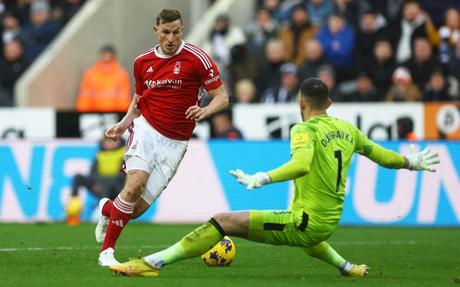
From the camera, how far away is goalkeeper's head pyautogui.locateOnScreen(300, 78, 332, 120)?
9.87 m

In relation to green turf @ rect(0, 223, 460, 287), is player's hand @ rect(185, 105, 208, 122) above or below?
above

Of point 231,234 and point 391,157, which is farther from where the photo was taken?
point 391,157

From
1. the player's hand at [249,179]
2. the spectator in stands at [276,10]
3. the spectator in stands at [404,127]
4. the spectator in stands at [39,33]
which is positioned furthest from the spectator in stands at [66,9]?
the player's hand at [249,179]

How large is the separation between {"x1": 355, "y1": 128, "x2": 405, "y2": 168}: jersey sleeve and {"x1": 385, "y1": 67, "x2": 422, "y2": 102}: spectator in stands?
30.7 feet

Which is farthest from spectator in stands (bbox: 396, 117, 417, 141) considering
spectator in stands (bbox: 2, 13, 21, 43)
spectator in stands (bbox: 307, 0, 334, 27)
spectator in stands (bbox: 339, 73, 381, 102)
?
spectator in stands (bbox: 2, 13, 21, 43)

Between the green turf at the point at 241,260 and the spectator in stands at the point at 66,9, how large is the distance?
7825 millimetres

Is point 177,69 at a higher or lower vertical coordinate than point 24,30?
higher

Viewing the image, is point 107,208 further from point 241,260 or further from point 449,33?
point 449,33

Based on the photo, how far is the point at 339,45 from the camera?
2073 cm

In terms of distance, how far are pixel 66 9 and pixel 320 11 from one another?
18.2 feet

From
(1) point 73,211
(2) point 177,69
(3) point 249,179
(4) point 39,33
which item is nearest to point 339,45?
(1) point 73,211

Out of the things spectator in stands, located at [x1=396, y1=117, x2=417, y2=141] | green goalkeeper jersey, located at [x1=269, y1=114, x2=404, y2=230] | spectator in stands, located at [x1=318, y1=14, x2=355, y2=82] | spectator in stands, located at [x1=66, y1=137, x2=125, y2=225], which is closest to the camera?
green goalkeeper jersey, located at [x1=269, y1=114, x2=404, y2=230]

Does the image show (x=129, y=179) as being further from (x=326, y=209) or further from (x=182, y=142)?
(x=326, y=209)

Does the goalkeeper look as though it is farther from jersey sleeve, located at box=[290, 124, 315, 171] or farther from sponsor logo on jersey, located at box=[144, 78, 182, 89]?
sponsor logo on jersey, located at box=[144, 78, 182, 89]
